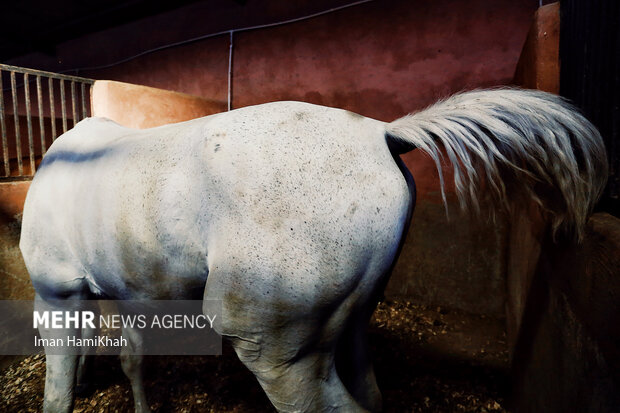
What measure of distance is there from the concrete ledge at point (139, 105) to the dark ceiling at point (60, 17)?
5.32 ft

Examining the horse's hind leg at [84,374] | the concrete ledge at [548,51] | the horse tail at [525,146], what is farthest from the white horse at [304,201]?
the horse's hind leg at [84,374]

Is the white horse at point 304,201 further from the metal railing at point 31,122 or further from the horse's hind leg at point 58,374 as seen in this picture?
the metal railing at point 31,122

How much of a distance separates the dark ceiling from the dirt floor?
400 centimetres

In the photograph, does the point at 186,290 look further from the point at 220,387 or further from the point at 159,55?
the point at 159,55

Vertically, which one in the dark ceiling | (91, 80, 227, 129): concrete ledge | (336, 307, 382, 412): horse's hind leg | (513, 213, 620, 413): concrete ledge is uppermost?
the dark ceiling

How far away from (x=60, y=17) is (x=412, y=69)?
20.5 ft

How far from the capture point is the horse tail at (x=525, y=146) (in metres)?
0.76

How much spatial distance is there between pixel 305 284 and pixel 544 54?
1296 millimetres

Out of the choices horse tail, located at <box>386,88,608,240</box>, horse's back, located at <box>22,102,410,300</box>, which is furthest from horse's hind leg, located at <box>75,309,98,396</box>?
horse tail, located at <box>386,88,608,240</box>

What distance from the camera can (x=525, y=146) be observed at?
0.80 m

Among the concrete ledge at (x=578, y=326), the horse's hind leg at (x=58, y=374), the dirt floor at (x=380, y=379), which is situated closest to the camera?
the concrete ledge at (x=578, y=326)

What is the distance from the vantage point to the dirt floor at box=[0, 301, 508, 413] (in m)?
1.67

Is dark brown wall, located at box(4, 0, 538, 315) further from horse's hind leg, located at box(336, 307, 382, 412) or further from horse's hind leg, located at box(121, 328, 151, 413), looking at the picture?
horse's hind leg, located at box(121, 328, 151, 413)

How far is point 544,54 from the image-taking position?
4.00 ft
